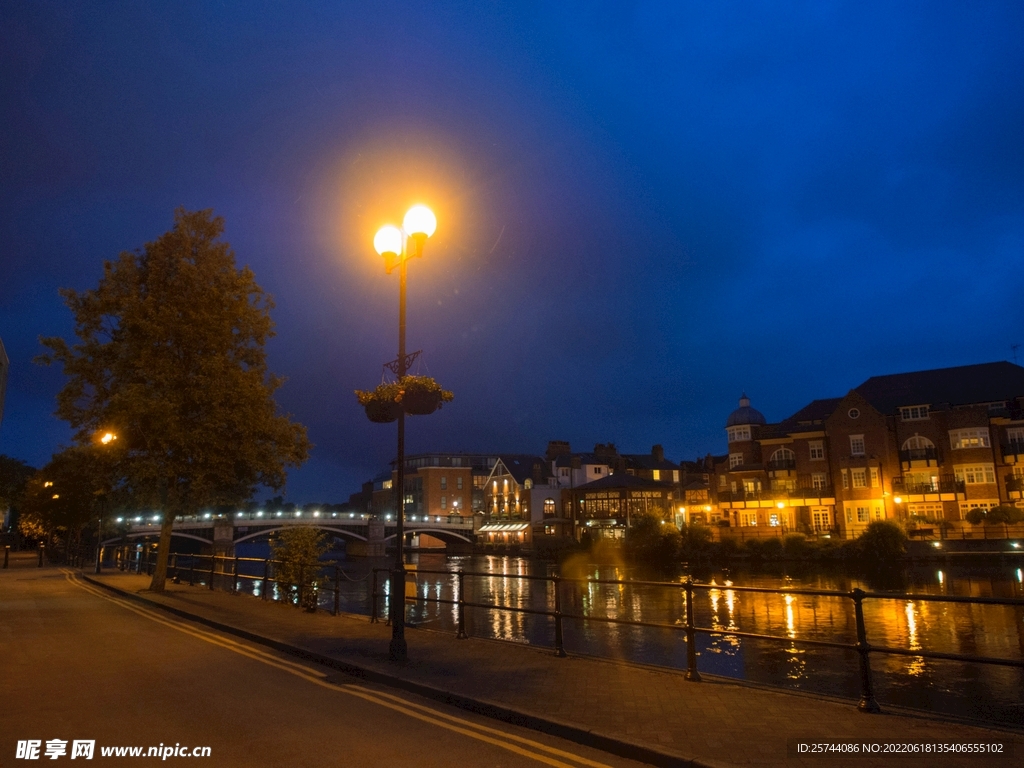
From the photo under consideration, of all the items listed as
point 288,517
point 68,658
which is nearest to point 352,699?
point 68,658

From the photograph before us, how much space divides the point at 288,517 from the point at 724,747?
75.4m

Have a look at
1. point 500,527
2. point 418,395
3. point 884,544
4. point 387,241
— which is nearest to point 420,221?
point 387,241

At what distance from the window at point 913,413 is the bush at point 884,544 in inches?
617

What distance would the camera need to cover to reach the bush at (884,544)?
4434 centimetres

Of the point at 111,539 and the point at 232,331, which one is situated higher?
the point at 232,331

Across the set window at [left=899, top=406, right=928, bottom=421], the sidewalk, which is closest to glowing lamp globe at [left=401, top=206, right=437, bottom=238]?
the sidewalk

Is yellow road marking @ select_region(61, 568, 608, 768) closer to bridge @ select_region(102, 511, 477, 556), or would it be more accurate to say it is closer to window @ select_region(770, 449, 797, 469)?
bridge @ select_region(102, 511, 477, 556)

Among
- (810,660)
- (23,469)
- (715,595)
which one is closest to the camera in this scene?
(810,660)

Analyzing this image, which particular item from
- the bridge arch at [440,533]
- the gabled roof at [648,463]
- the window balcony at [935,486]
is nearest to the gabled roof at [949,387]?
the window balcony at [935,486]

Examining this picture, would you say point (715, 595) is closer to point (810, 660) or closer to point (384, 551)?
point (810, 660)

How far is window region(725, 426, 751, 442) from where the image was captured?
68.4 meters

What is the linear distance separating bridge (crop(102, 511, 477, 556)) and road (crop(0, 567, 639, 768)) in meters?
38.8

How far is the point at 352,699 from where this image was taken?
8.09 metres

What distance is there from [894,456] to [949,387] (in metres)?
7.35
